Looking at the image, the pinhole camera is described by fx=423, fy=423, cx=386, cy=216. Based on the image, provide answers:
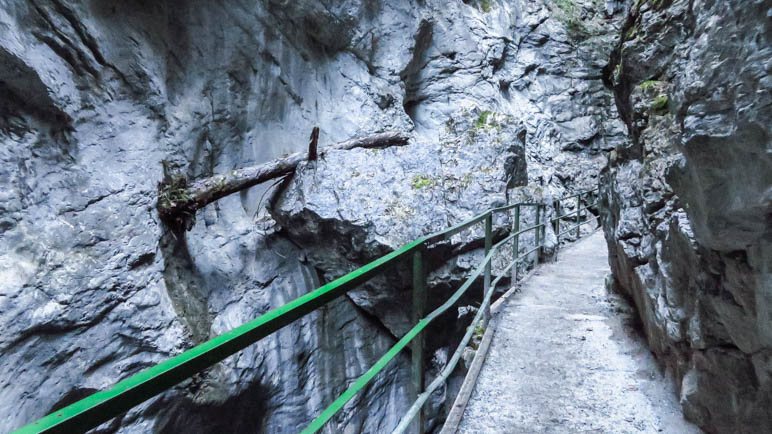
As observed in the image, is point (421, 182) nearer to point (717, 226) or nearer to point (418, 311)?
point (418, 311)

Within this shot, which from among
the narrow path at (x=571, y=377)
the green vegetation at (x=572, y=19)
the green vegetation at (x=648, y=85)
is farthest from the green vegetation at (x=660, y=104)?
the green vegetation at (x=572, y=19)

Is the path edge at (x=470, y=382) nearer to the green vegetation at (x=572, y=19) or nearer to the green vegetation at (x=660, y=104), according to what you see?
the green vegetation at (x=660, y=104)

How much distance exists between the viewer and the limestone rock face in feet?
4.41

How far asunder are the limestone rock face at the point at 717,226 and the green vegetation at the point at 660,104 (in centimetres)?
21

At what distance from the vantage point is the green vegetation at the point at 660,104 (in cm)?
296

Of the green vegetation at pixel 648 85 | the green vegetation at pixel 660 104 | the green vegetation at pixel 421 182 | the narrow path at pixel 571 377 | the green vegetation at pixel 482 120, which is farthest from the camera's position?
the green vegetation at pixel 482 120

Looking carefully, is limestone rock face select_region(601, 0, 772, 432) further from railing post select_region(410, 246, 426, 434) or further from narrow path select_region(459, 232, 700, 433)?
railing post select_region(410, 246, 426, 434)

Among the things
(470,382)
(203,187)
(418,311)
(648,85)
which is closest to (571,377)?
(470,382)

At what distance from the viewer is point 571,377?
9.23 ft

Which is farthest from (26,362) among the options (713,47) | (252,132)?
(713,47)

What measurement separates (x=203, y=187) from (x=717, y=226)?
6.85 meters

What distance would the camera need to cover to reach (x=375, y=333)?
7797mm

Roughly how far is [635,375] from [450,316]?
518 cm

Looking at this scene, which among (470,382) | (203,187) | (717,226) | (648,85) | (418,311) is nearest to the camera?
(717,226)
